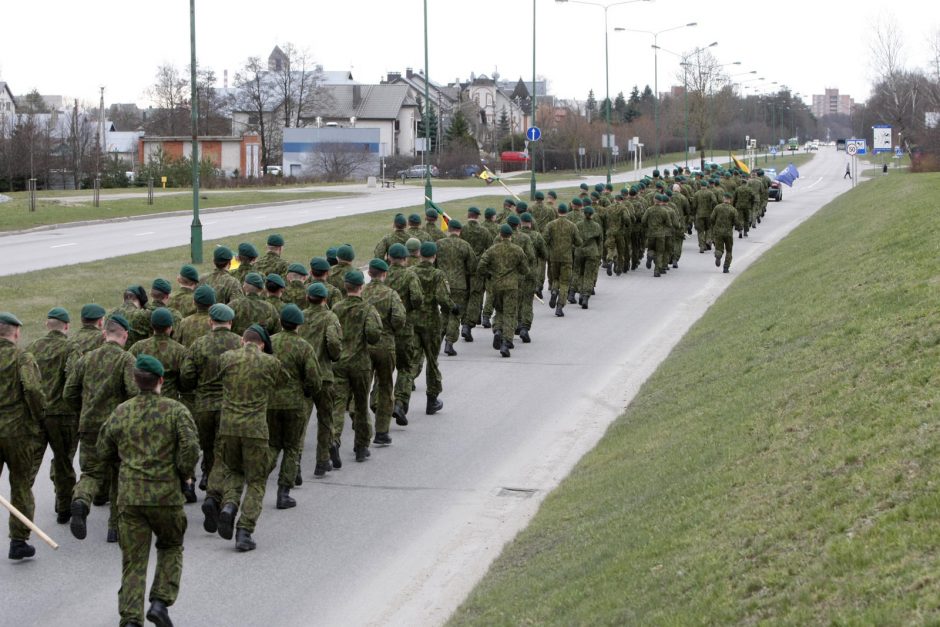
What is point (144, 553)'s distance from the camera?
7.80 meters

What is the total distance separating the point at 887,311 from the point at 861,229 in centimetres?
1253

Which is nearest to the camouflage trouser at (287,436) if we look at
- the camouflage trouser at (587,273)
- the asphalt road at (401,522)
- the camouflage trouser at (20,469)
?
the asphalt road at (401,522)

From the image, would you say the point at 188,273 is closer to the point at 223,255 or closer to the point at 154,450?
the point at 223,255

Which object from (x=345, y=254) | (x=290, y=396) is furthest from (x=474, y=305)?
(x=290, y=396)

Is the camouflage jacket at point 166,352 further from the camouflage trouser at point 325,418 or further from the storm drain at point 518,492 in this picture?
the storm drain at point 518,492

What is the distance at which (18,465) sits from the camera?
9289mm

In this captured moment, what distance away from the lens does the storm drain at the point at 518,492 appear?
11141 mm

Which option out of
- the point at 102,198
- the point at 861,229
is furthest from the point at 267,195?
the point at 861,229

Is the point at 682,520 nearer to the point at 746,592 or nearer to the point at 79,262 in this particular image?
the point at 746,592

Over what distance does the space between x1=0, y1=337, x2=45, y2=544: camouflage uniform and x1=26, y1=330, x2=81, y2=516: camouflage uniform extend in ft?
1.46

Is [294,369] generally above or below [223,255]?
below

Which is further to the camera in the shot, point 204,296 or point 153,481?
point 204,296

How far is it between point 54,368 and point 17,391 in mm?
793

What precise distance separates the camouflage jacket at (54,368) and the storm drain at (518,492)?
380cm
